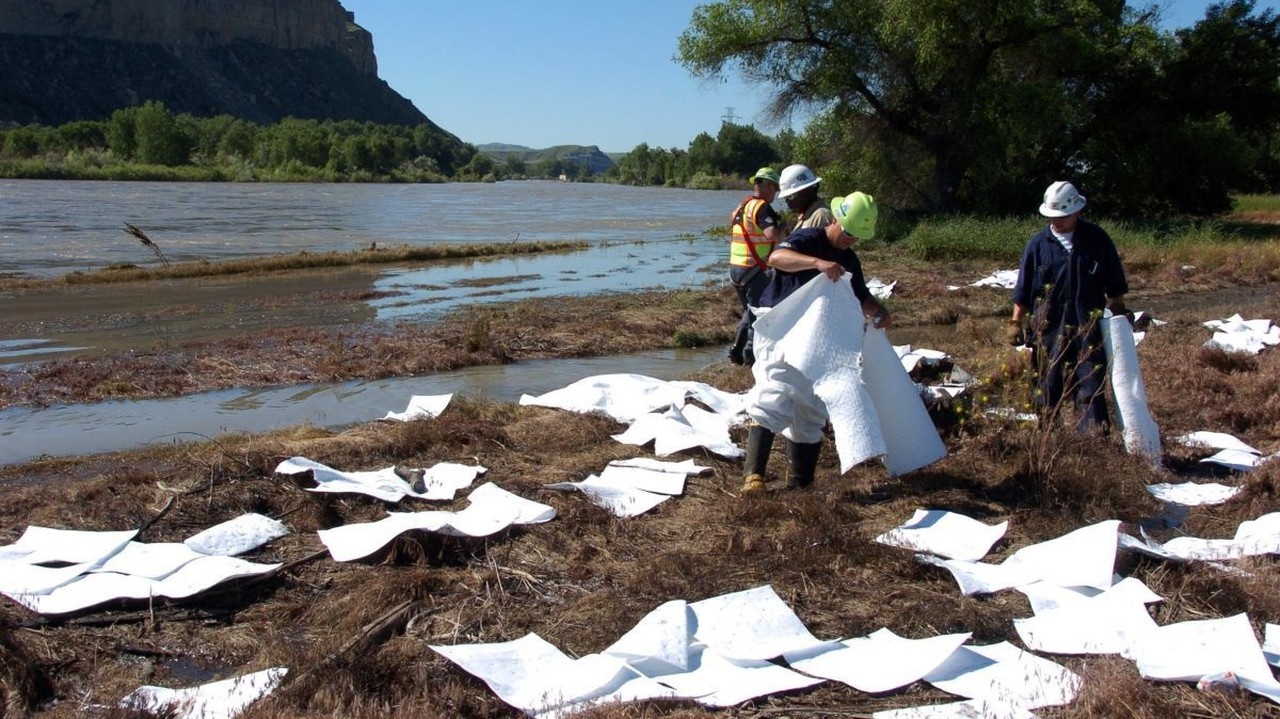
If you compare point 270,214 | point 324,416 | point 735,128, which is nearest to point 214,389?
point 324,416

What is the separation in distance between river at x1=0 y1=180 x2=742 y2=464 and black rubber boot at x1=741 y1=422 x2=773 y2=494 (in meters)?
4.08

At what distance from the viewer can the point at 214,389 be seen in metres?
9.96

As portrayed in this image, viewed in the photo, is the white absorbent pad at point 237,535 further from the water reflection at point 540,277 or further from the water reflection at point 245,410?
the water reflection at point 540,277

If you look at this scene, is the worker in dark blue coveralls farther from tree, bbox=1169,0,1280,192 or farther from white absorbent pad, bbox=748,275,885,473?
tree, bbox=1169,0,1280,192

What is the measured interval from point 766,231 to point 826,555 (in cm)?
437

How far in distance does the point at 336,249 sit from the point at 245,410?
19135mm

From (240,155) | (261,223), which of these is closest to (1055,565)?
(261,223)

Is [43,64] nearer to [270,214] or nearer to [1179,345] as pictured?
[270,214]

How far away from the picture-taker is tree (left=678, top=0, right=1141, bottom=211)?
85.2 feet

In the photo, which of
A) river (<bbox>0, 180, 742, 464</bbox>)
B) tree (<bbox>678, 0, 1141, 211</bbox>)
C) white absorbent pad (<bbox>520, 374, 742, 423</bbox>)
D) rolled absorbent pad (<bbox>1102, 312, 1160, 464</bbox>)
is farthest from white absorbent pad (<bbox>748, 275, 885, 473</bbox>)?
tree (<bbox>678, 0, 1141, 211</bbox>)

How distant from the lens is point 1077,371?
6.41 metres

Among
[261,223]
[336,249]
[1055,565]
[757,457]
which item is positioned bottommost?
[261,223]

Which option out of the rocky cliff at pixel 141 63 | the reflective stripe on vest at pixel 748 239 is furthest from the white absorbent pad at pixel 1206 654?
the rocky cliff at pixel 141 63

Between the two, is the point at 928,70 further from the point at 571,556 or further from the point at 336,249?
the point at 571,556
